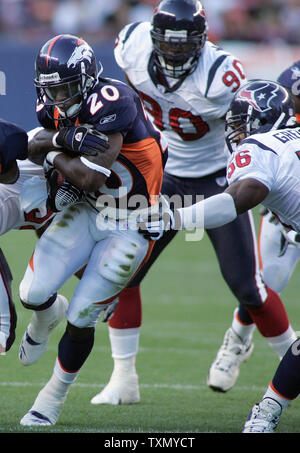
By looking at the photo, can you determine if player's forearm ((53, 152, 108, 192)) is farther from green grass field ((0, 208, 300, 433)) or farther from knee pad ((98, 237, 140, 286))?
green grass field ((0, 208, 300, 433))

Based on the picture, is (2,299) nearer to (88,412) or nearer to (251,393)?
(88,412)

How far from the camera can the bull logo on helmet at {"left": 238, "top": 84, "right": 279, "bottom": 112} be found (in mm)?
3621

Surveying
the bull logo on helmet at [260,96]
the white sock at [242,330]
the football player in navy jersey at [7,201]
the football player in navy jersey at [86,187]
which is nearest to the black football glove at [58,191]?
the football player in navy jersey at [86,187]

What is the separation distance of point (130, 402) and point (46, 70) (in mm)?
1862

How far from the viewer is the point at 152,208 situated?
380cm

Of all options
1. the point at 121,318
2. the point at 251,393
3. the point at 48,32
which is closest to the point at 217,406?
the point at 251,393

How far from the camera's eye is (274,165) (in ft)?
10.8

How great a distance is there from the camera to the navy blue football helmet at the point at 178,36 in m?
4.46

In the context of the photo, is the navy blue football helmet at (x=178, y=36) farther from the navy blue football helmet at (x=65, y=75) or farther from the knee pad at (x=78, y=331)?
the knee pad at (x=78, y=331)

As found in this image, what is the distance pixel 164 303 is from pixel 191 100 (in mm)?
2847

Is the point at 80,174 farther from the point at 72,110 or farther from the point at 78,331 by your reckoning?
A: the point at 78,331

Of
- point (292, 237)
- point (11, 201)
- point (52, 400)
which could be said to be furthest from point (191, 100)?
point (52, 400)

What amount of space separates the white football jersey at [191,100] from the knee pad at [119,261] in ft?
3.63

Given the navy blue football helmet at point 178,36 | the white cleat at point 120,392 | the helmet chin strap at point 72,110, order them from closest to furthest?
the helmet chin strap at point 72,110 < the white cleat at point 120,392 < the navy blue football helmet at point 178,36
